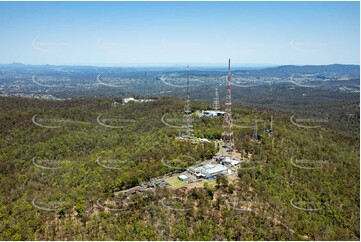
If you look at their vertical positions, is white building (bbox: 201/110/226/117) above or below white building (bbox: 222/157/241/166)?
above

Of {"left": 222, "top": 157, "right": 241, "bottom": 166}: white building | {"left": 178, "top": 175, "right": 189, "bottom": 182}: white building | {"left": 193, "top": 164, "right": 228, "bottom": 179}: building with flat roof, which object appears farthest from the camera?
{"left": 222, "top": 157, "right": 241, "bottom": 166}: white building

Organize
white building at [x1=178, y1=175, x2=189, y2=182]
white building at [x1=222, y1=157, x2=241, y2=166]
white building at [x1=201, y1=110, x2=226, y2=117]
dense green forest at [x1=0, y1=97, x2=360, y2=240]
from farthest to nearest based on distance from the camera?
white building at [x1=201, y1=110, x2=226, y2=117], white building at [x1=222, y1=157, x2=241, y2=166], white building at [x1=178, y1=175, x2=189, y2=182], dense green forest at [x1=0, y1=97, x2=360, y2=240]

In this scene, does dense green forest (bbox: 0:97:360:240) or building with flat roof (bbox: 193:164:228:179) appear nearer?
dense green forest (bbox: 0:97:360:240)

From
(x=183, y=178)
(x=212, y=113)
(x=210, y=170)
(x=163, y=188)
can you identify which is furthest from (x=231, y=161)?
(x=212, y=113)

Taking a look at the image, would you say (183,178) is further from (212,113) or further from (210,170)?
(212,113)

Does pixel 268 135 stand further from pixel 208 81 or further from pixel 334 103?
pixel 208 81

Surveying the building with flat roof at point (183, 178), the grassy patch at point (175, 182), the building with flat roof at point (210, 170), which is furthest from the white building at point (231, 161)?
the grassy patch at point (175, 182)

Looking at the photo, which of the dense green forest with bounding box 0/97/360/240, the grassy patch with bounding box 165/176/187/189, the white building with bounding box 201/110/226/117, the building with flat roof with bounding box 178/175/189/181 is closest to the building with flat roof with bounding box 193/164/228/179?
the building with flat roof with bounding box 178/175/189/181

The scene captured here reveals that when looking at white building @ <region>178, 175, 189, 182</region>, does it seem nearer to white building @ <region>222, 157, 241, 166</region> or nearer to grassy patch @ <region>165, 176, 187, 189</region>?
grassy patch @ <region>165, 176, 187, 189</region>

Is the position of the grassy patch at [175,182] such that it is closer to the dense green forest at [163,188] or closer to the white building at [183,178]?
the white building at [183,178]

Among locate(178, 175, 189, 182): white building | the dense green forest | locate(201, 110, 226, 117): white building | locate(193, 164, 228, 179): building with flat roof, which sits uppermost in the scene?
locate(201, 110, 226, 117): white building
